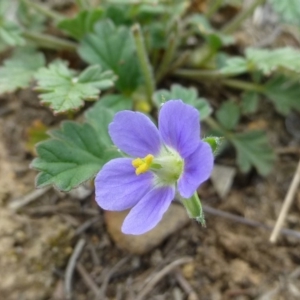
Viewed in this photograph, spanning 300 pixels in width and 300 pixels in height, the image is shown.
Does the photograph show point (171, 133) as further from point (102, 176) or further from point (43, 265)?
point (43, 265)

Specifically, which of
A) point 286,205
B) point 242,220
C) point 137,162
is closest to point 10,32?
point 137,162

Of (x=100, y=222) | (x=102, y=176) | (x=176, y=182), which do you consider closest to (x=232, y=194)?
(x=100, y=222)

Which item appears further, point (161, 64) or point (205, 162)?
point (161, 64)

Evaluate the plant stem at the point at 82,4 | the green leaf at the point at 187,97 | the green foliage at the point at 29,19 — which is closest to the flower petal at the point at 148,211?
the green leaf at the point at 187,97

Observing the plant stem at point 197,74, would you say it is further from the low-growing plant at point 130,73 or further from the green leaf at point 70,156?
the green leaf at point 70,156

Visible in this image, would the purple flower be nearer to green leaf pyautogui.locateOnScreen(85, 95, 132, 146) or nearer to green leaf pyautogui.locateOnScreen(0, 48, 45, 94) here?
green leaf pyautogui.locateOnScreen(85, 95, 132, 146)

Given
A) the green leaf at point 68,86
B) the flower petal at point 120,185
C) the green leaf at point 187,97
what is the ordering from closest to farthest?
the flower petal at point 120,185 < the green leaf at point 68,86 < the green leaf at point 187,97
